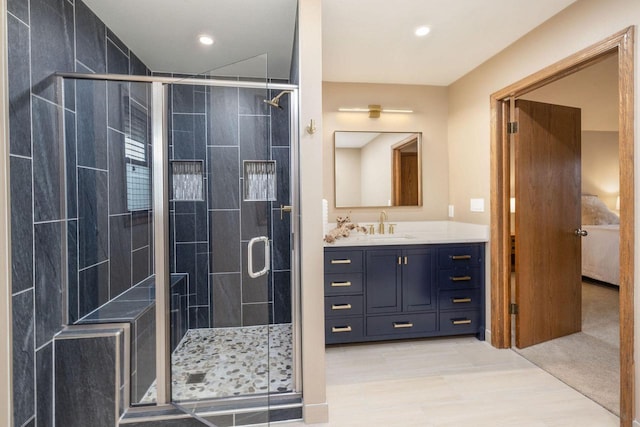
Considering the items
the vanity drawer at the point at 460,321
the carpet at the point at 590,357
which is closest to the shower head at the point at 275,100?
the vanity drawer at the point at 460,321

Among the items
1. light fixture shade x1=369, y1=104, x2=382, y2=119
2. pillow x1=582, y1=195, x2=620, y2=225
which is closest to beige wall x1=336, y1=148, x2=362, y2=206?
light fixture shade x1=369, y1=104, x2=382, y2=119

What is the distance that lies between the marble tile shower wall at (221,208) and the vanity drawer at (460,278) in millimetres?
1792

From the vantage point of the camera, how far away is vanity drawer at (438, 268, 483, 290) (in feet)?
9.26

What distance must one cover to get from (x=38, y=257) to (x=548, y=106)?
146 inches

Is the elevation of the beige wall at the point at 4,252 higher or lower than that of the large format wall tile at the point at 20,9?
lower

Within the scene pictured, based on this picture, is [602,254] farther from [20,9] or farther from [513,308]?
[20,9]

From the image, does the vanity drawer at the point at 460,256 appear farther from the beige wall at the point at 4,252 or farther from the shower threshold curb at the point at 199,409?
the beige wall at the point at 4,252

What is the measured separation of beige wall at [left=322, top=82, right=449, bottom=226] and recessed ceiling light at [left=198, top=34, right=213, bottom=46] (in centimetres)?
116

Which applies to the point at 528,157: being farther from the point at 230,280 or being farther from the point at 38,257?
the point at 38,257

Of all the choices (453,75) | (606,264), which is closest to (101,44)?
(453,75)

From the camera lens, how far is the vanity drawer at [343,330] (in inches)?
106

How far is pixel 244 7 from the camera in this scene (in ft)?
6.63

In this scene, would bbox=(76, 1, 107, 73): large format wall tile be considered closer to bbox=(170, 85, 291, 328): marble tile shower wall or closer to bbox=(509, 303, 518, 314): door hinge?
bbox=(170, 85, 291, 328): marble tile shower wall

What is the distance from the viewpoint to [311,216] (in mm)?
1848
